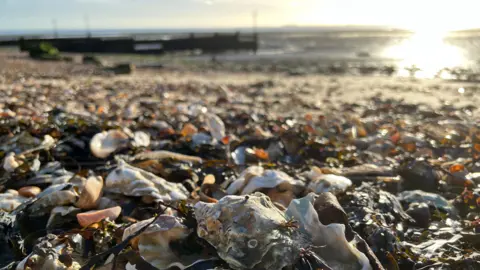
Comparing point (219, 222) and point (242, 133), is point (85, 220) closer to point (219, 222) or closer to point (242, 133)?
point (219, 222)

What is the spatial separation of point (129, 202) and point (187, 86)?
26.4 ft

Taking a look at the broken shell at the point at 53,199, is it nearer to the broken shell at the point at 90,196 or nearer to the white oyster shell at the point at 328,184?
the broken shell at the point at 90,196

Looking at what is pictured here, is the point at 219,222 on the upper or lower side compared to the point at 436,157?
upper

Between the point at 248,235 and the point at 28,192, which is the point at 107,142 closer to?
the point at 28,192

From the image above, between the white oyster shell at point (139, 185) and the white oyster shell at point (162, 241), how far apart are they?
27.6 inches

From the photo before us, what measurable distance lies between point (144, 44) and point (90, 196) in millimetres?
37947

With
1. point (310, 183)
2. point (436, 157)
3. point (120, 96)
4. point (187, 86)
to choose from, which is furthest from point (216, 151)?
point (187, 86)

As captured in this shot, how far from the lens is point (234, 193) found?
2.79 m

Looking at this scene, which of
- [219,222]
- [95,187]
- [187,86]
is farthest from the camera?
[187,86]

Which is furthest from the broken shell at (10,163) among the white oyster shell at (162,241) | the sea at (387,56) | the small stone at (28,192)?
the sea at (387,56)

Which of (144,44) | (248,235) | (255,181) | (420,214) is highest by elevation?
(144,44)

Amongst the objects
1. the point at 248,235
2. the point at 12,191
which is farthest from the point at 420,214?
the point at 12,191

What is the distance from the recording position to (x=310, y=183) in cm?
292

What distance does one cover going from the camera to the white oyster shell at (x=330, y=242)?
1.82 m
